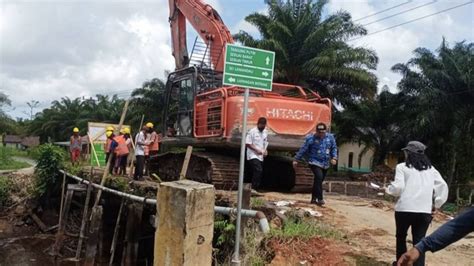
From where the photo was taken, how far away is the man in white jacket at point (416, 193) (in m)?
5.66

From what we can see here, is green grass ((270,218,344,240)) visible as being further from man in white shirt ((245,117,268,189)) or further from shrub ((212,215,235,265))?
man in white shirt ((245,117,268,189))

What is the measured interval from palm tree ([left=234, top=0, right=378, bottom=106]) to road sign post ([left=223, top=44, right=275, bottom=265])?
19094 millimetres

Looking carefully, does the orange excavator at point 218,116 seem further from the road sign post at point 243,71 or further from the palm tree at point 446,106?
the palm tree at point 446,106

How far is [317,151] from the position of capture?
9547 millimetres

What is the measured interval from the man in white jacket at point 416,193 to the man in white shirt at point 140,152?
8347mm

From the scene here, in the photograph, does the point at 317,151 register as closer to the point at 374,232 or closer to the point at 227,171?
Result: the point at 374,232

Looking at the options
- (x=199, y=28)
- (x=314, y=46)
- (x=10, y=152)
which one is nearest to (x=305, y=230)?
(x=199, y=28)

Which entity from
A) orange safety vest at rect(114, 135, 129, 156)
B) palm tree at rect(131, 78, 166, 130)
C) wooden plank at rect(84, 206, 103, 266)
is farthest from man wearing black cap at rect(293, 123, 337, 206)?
palm tree at rect(131, 78, 166, 130)

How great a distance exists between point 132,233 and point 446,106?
63.0 feet

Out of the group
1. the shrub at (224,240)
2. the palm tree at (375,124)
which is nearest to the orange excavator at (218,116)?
the shrub at (224,240)

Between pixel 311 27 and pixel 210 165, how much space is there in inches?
647

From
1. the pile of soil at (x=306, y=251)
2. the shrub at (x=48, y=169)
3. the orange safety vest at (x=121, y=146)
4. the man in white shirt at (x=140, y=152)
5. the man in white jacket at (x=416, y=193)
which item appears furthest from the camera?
the shrub at (x=48, y=169)

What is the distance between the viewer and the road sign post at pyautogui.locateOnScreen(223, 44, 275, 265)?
589cm

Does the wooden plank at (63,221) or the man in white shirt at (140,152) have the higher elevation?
the man in white shirt at (140,152)
